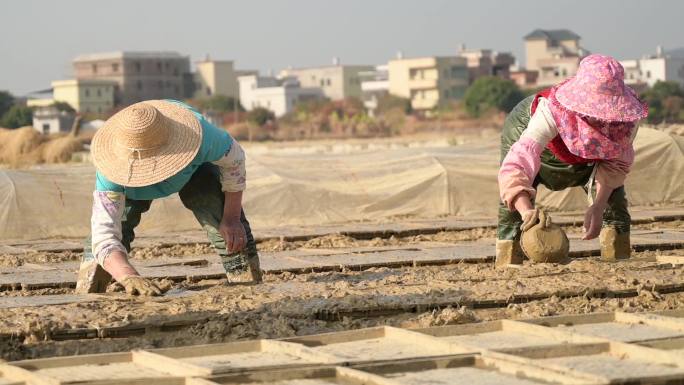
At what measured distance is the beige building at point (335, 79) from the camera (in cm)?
11475

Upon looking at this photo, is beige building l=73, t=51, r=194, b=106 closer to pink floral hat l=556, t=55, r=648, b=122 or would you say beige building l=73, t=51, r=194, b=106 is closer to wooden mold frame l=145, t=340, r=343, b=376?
pink floral hat l=556, t=55, r=648, b=122

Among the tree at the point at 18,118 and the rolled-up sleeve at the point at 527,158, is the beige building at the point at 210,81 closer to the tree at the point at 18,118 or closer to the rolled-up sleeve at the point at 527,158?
the tree at the point at 18,118

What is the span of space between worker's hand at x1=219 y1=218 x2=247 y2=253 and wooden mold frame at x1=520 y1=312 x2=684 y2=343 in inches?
77.3

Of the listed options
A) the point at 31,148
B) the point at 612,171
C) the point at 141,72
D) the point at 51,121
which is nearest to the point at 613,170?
the point at 612,171

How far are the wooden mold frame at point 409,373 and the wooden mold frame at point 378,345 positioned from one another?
8 centimetres

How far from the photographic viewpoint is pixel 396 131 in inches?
2783

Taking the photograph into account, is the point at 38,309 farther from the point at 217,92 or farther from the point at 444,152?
the point at 217,92

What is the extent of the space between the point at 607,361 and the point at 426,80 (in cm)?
9250

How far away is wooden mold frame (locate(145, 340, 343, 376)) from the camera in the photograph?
4324 millimetres

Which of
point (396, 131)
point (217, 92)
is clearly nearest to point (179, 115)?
point (396, 131)

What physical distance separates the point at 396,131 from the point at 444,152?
56.7 m

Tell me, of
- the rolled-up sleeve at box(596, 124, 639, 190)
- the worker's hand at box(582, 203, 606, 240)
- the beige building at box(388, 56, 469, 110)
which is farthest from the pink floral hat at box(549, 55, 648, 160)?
the beige building at box(388, 56, 469, 110)

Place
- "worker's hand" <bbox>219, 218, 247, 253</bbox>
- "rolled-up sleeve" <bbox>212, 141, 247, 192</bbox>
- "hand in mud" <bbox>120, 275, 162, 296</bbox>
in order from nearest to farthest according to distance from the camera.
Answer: "hand in mud" <bbox>120, 275, 162, 296</bbox>, "rolled-up sleeve" <bbox>212, 141, 247, 192</bbox>, "worker's hand" <bbox>219, 218, 247, 253</bbox>

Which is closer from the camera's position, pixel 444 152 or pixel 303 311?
pixel 303 311
